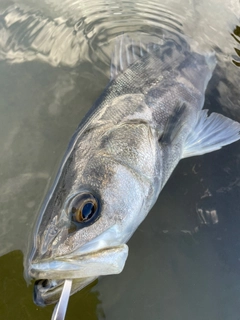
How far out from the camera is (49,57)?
3.24 metres

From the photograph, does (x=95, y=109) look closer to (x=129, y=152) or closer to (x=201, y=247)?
(x=129, y=152)

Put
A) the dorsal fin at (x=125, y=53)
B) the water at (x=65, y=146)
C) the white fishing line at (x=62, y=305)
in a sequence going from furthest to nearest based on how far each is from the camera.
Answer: the dorsal fin at (x=125, y=53)
the water at (x=65, y=146)
the white fishing line at (x=62, y=305)

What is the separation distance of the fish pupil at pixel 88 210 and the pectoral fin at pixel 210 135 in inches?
40.9

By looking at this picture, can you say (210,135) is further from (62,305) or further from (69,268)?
(62,305)

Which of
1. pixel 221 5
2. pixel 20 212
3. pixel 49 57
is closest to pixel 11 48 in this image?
pixel 49 57

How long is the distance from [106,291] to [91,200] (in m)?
0.87

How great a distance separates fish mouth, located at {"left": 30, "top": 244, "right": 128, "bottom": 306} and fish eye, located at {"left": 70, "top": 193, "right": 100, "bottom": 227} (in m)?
0.18

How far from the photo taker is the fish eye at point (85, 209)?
6.01 feet

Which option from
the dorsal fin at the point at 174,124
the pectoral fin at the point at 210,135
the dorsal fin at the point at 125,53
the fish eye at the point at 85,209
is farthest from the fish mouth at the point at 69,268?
the dorsal fin at the point at 125,53

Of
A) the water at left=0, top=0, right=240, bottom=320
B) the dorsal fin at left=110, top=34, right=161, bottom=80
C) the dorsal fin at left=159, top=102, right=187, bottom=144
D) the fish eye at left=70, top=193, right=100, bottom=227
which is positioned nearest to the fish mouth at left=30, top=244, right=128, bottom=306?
the fish eye at left=70, top=193, right=100, bottom=227

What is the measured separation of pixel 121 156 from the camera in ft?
7.02

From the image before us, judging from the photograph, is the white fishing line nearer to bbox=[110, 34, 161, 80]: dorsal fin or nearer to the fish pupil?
the fish pupil

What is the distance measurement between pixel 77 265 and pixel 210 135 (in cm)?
156

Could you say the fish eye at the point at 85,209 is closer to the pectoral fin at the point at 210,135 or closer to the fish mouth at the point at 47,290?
the fish mouth at the point at 47,290
